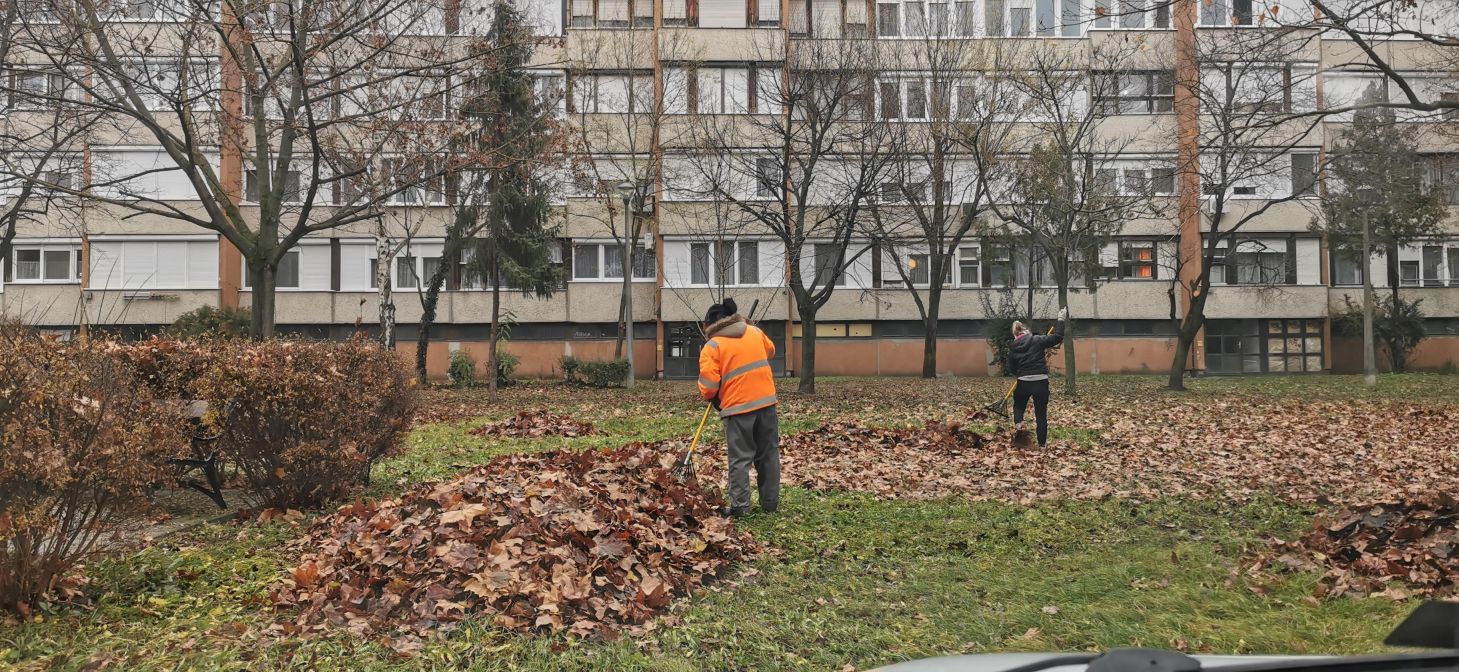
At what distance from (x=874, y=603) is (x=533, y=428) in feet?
39.6

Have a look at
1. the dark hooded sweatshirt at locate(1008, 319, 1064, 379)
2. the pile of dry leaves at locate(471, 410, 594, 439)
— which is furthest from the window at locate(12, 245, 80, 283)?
the dark hooded sweatshirt at locate(1008, 319, 1064, 379)

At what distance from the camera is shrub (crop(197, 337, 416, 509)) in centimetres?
843

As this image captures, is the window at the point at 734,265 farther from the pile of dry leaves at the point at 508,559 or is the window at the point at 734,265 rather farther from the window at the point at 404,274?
the pile of dry leaves at the point at 508,559

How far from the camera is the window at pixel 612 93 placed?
35.2 m

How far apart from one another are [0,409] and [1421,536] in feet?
26.3

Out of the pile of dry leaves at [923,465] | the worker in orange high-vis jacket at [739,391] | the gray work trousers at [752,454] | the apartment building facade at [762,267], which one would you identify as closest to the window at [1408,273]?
the apartment building facade at [762,267]

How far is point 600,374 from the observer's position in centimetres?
3372

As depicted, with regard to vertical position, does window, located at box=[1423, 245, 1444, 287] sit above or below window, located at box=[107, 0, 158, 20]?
below

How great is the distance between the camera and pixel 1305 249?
142 ft

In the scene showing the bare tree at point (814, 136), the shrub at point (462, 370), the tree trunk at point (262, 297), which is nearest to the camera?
the tree trunk at point (262, 297)

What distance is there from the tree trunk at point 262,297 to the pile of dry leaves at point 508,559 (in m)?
11.2

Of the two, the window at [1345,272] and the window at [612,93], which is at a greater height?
the window at [612,93]

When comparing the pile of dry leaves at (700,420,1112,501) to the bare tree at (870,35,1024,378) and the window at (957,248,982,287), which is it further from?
the window at (957,248,982,287)

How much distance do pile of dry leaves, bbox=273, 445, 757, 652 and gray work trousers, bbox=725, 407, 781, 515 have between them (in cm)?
62
